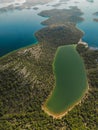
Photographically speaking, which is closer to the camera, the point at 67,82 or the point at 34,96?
the point at 34,96

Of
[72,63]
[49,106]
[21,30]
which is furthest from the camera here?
[21,30]

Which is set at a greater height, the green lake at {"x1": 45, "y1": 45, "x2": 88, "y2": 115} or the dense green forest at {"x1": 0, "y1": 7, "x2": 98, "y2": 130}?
the dense green forest at {"x1": 0, "y1": 7, "x2": 98, "y2": 130}

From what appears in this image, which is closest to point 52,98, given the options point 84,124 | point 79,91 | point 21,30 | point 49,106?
point 49,106

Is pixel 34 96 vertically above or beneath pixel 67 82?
above

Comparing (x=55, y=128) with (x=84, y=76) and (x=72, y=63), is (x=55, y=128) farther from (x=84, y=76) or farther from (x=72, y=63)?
(x=72, y=63)

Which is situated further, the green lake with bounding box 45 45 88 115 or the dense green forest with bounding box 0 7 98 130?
the green lake with bounding box 45 45 88 115
